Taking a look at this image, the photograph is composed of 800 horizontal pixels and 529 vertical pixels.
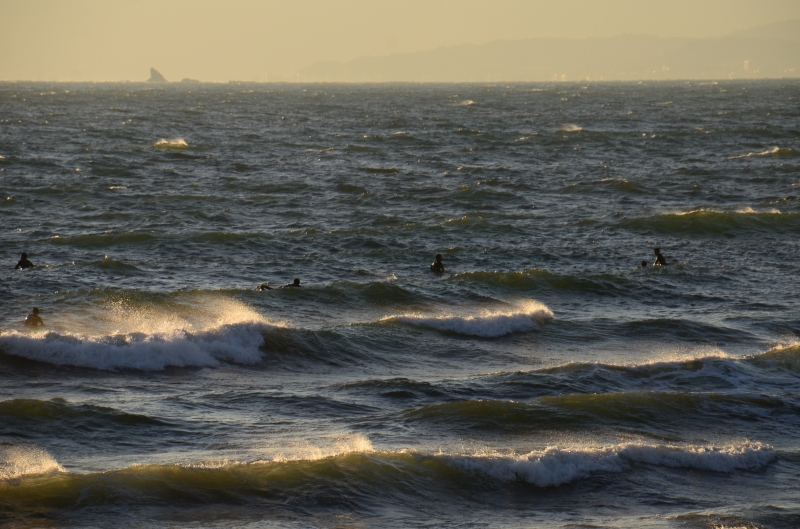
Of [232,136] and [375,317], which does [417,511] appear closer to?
[375,317]

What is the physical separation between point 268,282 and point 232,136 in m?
46.3

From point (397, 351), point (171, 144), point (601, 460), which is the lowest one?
point (397, 351)

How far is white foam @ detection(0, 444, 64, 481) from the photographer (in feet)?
45.2

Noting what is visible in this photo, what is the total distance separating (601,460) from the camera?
14.9 m

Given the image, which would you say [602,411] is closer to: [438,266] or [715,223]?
[438,266]

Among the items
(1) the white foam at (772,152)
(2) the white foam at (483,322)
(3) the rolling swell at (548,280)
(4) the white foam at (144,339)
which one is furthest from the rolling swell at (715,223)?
(1) the white foam at (772,152)

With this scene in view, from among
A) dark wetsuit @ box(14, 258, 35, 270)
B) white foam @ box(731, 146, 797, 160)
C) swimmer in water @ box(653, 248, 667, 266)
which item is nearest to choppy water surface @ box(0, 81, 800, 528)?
dark wetsuit @ box(14, 258, 35, 270)

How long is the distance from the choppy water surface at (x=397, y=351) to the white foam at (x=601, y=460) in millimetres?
48

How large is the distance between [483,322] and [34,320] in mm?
10410

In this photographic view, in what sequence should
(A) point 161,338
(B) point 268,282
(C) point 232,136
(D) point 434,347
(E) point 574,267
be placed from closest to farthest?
(A) point 161,338, (D) point 434,347, (B) point 268,282, (E) point 574,267, (C) point 232,136

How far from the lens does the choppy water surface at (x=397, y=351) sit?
1381 centimetres

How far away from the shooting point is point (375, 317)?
80.0 ft

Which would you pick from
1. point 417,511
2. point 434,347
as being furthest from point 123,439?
point 434,347

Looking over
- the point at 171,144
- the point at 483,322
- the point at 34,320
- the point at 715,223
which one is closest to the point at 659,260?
the point at 715,223
